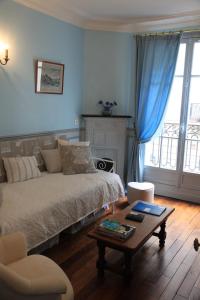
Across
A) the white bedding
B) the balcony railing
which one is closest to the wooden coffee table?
the white bedding

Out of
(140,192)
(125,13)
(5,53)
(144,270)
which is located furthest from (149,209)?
(125,13)

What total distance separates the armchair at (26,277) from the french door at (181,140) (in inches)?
117

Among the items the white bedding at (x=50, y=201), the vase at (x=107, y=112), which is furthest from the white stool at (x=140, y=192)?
the vase at (x=107, y=112)

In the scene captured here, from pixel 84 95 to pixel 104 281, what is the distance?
3107mm

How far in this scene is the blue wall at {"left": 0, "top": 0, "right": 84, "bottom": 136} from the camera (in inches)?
131

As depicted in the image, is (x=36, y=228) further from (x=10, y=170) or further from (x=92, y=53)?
(x=92, y=53)

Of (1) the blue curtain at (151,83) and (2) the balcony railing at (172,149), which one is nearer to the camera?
(1) the blue curtain at (151,83)

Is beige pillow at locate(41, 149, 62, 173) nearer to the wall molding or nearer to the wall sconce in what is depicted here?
the wall molding

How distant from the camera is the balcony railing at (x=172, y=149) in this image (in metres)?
4.30

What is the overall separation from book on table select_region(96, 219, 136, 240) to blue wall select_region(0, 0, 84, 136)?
172cm

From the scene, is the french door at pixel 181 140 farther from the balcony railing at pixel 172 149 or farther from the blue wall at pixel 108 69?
the blue wall at pixel 108 69

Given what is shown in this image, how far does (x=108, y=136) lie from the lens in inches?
182

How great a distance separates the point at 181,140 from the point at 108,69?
5.40 ft

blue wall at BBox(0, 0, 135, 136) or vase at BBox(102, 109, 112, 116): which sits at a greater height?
blue wall at BBox(0, 0, 135, 136)
